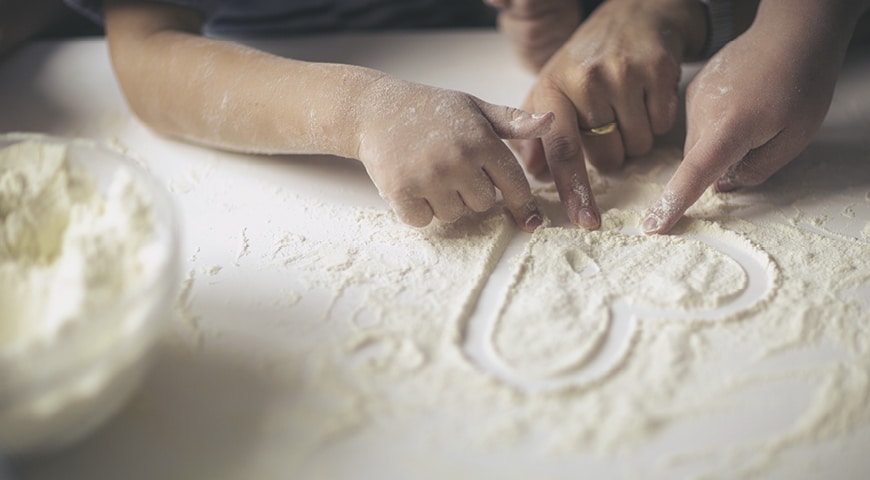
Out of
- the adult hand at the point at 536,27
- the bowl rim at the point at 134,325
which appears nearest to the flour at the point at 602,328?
the bowl rim at the point at 134,325

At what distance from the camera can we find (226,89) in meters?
0.77

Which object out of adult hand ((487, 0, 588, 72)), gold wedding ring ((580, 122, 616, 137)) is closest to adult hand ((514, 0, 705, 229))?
gold wedding ring ((580, 122, 616, 137))

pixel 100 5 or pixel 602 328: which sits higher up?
pixel 100 5

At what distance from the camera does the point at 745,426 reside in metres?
0.50

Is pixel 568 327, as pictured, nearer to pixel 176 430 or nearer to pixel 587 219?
pixel 587 219

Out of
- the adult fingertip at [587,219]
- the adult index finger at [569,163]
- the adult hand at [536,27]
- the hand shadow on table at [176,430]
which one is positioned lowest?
the hand shadow on table at [176,430]

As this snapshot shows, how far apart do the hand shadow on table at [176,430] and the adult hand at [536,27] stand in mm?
568

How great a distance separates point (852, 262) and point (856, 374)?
0.14m

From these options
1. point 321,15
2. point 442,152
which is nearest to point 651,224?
point 442,152

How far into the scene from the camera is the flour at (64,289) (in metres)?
0.43

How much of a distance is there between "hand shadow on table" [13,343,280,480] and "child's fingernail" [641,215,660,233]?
376 millimetres

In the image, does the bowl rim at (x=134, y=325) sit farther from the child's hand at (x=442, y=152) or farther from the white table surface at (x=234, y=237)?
the child's hand at (x=442, y=152)

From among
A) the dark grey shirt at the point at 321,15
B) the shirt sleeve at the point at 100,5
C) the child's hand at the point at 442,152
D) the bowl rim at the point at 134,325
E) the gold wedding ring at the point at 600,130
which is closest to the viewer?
the bowl rim at the point at 134,325

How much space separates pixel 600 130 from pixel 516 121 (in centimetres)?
13
